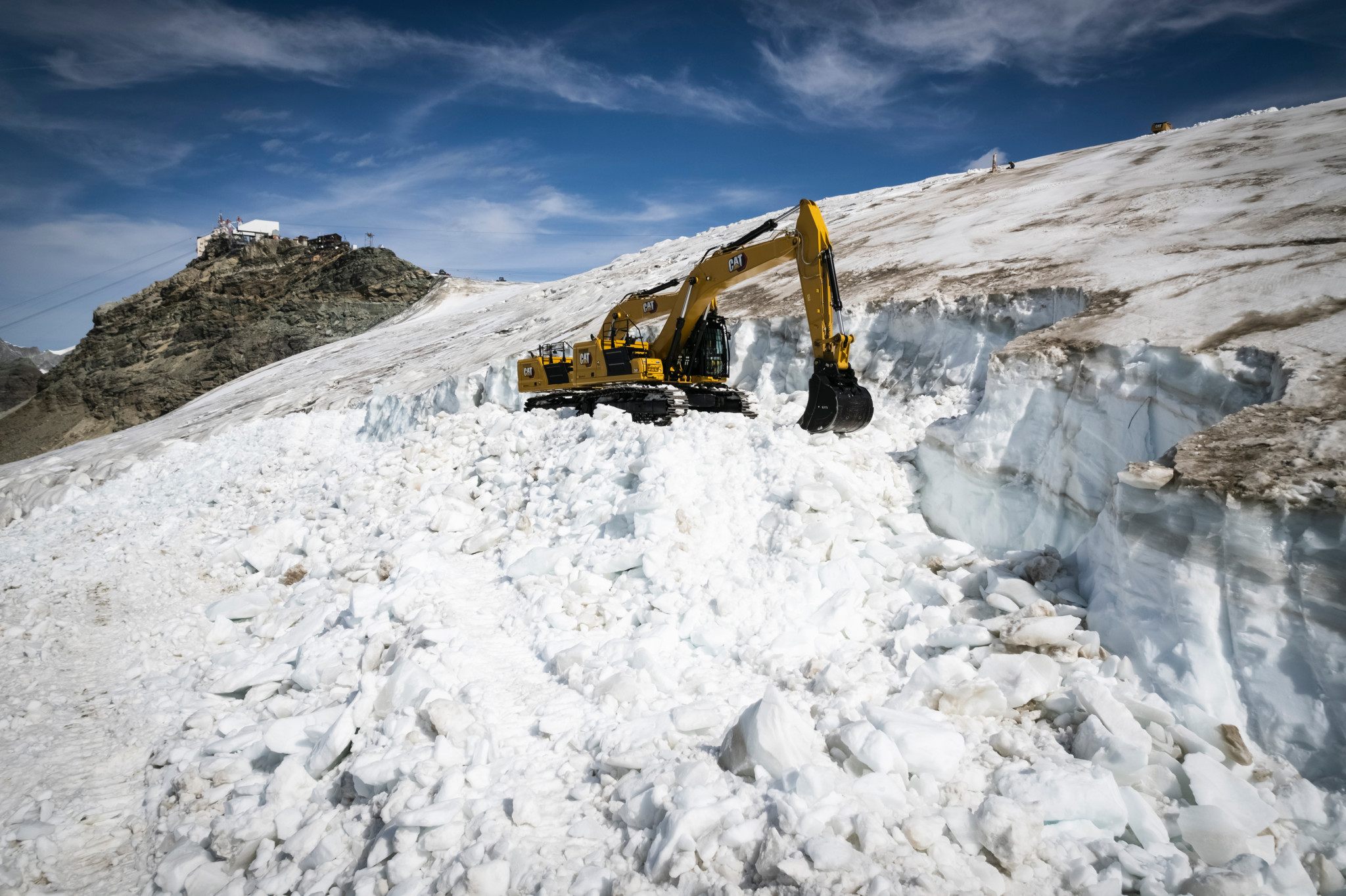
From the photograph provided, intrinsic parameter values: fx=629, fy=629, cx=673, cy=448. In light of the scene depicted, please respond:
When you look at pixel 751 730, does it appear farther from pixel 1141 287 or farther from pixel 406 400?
pixel 406 400

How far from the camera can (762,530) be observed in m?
5.83

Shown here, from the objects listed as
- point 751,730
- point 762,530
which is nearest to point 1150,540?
point 751,730

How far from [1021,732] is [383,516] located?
295 inches

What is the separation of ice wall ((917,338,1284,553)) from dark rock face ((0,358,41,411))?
66.8 metres

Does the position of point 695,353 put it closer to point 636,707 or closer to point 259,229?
point 636,707

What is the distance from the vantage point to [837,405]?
733 cm

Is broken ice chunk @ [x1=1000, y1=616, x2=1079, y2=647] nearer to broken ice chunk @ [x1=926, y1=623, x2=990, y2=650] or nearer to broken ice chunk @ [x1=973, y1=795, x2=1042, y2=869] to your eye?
broken ice chunk @ [x1=926, y1=623, x2=990, y2=650]

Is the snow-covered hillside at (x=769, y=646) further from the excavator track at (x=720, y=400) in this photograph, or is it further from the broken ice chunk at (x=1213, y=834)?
the excavator track at (x=720, y=400)

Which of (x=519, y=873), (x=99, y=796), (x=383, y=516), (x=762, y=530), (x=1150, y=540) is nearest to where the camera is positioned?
(x=519, y=873)

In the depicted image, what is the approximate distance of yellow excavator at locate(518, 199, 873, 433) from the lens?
784 cm

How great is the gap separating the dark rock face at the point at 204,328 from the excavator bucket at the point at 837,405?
3788 cm

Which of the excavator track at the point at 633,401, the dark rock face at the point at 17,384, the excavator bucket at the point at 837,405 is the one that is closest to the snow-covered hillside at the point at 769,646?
the excavator bucket at the point at 837,405

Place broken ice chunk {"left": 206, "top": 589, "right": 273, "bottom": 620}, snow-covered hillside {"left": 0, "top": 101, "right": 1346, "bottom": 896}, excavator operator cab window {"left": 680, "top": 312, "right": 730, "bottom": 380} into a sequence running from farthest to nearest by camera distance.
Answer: excavator operator cab window {"left": 680, "top": 312, "right": 730, "bottom": 380} → broken ice chunk {"left": 206, "top": 589, "right": 273, "bottom": 620} → snow-covered hillside {"left": 0, "top": 101, "right": 1346, "bottom": 896}

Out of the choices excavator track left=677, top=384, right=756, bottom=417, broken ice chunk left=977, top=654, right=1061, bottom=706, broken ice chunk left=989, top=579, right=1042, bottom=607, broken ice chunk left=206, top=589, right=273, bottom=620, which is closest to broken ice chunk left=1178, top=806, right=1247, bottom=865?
broken ice chunk left=977, top=654, right=1061, bottom=706
